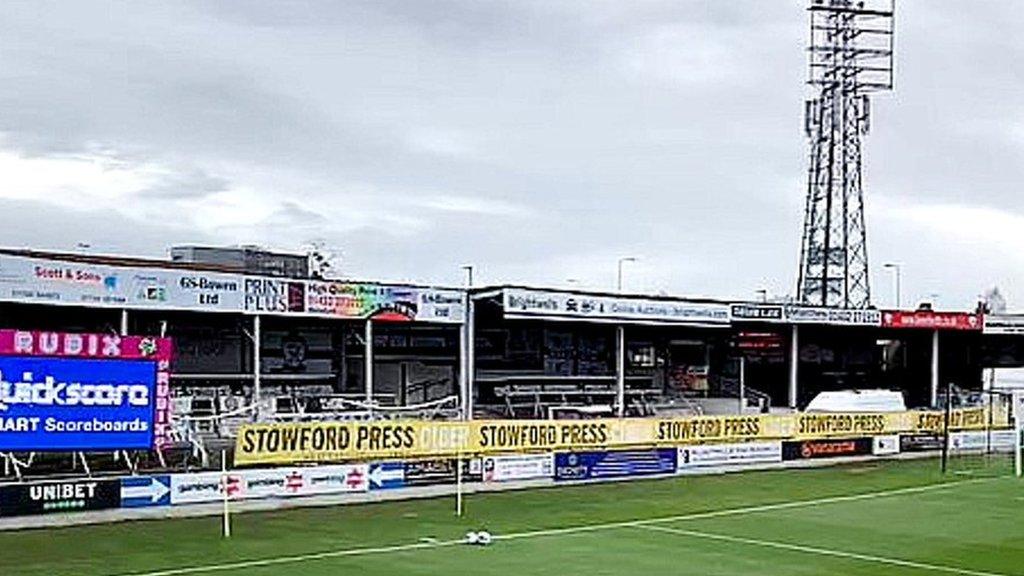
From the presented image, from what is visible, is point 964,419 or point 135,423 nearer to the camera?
point 135,423

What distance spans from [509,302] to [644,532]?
17646mm

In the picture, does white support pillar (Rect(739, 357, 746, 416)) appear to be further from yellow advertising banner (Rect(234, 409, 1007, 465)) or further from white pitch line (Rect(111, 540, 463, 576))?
white pitch line (Rect(111, 540, 463, 576))

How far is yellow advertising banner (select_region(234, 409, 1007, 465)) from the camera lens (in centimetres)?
3120

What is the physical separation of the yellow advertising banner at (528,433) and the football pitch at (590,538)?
4.39 ft

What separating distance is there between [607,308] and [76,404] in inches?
919

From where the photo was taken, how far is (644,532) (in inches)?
1077

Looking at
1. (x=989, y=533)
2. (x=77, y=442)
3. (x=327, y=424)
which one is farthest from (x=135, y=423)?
(x=989, y=533)

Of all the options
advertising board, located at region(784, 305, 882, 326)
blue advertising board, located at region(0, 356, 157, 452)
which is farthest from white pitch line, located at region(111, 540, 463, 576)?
advertising board, located at region(784, 305, 882, 326)

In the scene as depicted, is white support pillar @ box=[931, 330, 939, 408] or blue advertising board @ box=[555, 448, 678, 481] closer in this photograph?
blue advertising board @ box=[555, 448, 678, 481]

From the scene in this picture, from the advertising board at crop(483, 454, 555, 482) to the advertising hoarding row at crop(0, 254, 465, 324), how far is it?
7.71 metres

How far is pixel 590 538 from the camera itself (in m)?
26.3

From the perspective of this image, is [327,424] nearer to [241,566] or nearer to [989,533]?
[241,566]

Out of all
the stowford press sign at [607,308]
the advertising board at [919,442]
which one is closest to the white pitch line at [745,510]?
the advertising board at [919,442]

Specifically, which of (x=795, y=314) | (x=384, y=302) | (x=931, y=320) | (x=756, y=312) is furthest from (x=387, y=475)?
(x=931, y=320)
